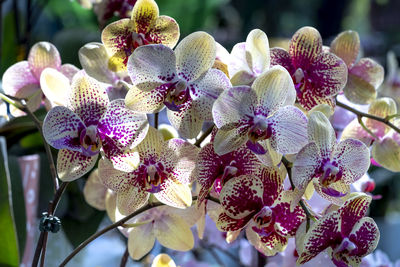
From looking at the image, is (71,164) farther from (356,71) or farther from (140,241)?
(356,71)

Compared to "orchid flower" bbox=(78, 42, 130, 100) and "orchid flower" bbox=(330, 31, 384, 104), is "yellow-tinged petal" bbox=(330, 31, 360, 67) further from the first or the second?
"orchid flower" bbox=(78, 42, 130, 100)

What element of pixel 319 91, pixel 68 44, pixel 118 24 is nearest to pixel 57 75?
pixel 118 24

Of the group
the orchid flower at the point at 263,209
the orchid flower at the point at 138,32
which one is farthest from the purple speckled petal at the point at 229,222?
the orchid flower at the point at 138,32

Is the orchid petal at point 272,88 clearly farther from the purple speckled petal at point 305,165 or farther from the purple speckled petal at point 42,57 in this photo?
the purple speckled petal at point 42,57

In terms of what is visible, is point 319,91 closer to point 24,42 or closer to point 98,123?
point 98,123

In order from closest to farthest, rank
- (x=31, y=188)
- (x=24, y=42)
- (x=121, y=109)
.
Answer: (x=121, y=109) → (x=31, y=188) → (x=24, y=42)

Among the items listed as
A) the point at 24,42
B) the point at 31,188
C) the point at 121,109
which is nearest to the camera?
the point at 121,109

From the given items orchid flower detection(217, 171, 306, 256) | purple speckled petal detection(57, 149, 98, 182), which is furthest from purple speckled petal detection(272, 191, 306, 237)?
purple speckled petal detection(57, 149, 98, 182)
